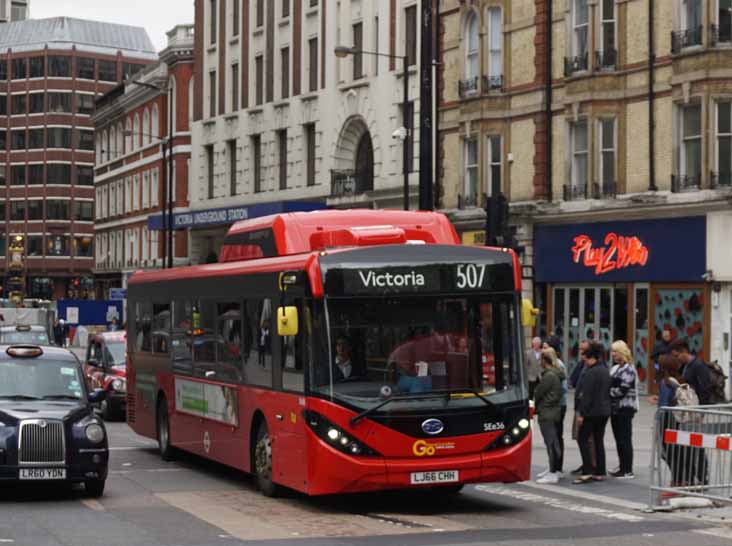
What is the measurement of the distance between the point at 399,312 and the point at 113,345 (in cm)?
1654

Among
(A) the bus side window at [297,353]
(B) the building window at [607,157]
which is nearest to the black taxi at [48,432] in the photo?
(A) the bus side window at [297,353]

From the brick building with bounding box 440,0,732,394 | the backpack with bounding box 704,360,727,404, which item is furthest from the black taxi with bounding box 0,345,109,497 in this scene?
the brick building with bounding box 440,0,732,394

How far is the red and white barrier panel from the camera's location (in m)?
14.7

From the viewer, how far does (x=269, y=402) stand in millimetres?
16266

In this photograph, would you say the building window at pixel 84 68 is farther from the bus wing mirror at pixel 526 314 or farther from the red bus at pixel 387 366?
the bus wing mirror at pixel 526 314

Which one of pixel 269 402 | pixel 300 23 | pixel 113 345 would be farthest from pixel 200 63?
pixel 269 402

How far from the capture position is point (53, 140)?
123 m

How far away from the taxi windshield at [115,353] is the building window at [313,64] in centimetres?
2316

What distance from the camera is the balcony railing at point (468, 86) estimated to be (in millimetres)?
41250

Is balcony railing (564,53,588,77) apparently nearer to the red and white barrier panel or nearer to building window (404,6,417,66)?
building window (404,6,417,66)

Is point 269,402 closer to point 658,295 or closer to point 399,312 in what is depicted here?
point 399,312

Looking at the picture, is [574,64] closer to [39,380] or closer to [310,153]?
[310,153]

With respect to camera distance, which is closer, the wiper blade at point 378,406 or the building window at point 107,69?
the wiper blade at point 378,406

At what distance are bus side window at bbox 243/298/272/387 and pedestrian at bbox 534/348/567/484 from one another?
12.1 feet
